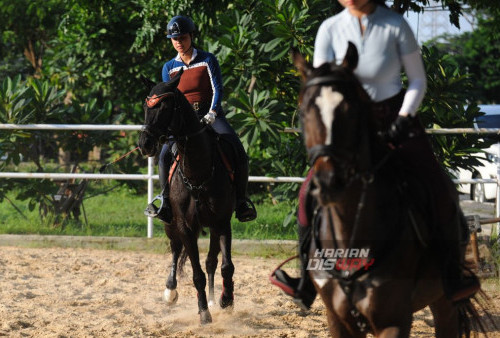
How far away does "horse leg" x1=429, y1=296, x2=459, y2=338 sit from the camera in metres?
5.13

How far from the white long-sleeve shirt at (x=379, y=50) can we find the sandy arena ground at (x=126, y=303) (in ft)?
10.1

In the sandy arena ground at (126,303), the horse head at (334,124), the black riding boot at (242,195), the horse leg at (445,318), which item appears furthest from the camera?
the black riding boot at (242,195)

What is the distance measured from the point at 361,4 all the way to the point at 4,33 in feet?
72.1

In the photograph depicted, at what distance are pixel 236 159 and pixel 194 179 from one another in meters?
0.67

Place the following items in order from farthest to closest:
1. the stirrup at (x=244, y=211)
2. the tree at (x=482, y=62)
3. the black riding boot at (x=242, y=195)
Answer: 1. the tree at (x=482, y=62)
2. the stirrup at (x=244, y=211)
3. the black riding boot at (x=242, y=195)

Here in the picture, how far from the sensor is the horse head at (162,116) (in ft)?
22.8

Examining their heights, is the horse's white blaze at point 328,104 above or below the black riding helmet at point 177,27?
below

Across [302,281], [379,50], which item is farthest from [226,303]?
[379,50]

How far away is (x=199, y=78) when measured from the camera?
7.89m

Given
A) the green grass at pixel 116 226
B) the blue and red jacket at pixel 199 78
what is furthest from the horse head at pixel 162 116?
the green grass at pixel 116 226

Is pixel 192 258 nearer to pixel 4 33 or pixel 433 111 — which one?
pixel 433 111

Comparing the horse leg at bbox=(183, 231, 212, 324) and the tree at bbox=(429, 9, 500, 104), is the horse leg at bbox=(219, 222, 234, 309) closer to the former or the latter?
the horse leg at bbox=(183, 231, 212, 324)

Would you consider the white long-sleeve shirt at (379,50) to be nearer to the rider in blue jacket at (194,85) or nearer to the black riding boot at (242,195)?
the rider in blue jacket at (194,85)

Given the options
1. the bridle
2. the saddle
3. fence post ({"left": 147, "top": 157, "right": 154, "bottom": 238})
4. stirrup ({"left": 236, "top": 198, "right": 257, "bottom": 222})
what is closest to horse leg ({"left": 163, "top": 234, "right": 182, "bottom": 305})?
stirrup ({"left": 236, "top": 198, "right": 257, "bottom": 222})
